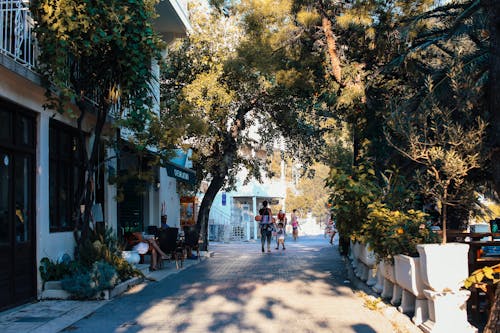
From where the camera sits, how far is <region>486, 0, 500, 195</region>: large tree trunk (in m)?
4.72

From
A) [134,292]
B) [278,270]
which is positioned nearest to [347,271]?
[278,270]

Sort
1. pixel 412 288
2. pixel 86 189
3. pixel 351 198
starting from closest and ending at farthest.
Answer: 1. pixel 412 288
2. pixel 86 189
3. pixel 351 198

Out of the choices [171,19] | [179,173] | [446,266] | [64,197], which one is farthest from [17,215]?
[171,19]

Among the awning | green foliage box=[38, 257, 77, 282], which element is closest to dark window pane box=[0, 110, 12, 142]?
green foliage box=[38, 257, 77, 282]

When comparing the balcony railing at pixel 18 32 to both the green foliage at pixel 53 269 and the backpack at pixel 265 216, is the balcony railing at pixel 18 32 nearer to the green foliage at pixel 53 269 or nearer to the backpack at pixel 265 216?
the green foliage at pixel 53 269

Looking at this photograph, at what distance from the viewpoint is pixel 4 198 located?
29.9ft

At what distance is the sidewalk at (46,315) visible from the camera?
7684mm

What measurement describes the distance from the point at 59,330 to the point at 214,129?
13585mm

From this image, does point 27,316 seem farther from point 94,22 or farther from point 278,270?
point 278,270

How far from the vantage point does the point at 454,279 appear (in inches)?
261

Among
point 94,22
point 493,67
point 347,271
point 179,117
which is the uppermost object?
point 94,22

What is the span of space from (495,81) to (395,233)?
4037 mm

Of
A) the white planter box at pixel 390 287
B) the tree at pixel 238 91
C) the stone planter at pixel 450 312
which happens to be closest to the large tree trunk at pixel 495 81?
the stone planter at pixel 450 312

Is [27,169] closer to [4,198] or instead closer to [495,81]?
[4,198]
